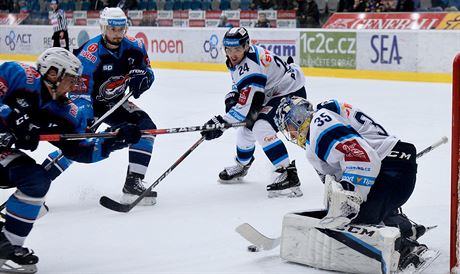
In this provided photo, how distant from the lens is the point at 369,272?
2.97 m

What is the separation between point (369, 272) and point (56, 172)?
77.1 inches

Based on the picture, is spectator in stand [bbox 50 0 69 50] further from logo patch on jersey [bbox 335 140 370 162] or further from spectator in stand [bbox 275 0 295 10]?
logo patch on jersey [bbox 335 140 370 162]

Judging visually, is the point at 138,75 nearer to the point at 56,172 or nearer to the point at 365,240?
the point at 56,172

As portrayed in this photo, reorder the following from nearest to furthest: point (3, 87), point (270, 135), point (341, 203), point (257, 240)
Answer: point (341, 203) → point (3, 87) → point (257, 240) → point (270, 135)

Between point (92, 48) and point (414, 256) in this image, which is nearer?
point (414, 256)

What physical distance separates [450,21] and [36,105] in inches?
301

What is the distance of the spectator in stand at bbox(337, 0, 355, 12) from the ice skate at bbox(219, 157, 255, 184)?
7.09m

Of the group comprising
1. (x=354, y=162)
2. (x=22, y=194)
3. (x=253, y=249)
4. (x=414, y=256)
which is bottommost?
(x=253, y=249)

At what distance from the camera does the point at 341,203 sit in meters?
2.88

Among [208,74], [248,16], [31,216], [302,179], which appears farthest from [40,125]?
[248,16]

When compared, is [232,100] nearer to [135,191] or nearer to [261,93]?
[261,93]

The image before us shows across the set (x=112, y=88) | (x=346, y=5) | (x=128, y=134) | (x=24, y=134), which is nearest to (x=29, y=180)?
(x=24, y=134)

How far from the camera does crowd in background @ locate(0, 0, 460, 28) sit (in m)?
11.1

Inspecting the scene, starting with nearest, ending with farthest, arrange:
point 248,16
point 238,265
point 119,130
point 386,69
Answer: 1. point 238,265
2. point 119,130
3. point 386,69
4. point 248,16
